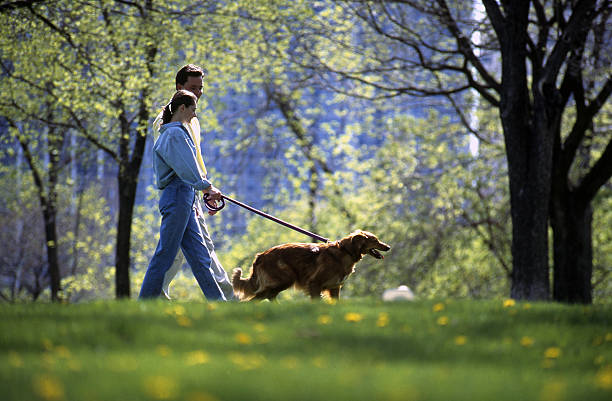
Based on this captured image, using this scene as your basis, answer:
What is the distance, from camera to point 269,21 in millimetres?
15812

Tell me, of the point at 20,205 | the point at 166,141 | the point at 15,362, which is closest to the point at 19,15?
the point at 166,141

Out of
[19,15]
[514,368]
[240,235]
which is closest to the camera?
[514,368]

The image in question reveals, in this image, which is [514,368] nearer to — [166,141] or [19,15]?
[166,141]

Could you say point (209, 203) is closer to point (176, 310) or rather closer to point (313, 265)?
point (313, 265)

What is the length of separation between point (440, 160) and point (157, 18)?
414 inches

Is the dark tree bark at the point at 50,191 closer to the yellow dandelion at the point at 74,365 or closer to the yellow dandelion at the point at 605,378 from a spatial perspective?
the yellow dandelion at the point at 74,365

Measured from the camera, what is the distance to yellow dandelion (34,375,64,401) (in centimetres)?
286

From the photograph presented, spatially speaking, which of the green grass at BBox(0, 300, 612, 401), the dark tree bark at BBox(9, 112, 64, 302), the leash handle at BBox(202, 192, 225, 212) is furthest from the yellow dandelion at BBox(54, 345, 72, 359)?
the dark tree bark at BBox(9, 112, 64, 302)

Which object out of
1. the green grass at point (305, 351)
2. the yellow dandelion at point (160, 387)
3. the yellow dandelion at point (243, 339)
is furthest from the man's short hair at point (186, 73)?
the yellow dandelion at point (160, 387)

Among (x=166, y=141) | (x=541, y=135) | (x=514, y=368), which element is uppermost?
(x=541, y=135)

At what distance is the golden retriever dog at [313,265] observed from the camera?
7.30m

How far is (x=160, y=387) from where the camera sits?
3.00 metres

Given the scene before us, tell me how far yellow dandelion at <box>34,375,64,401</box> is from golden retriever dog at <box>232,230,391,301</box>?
4342mm

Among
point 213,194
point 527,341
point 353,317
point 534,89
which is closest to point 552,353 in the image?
point 527,341
